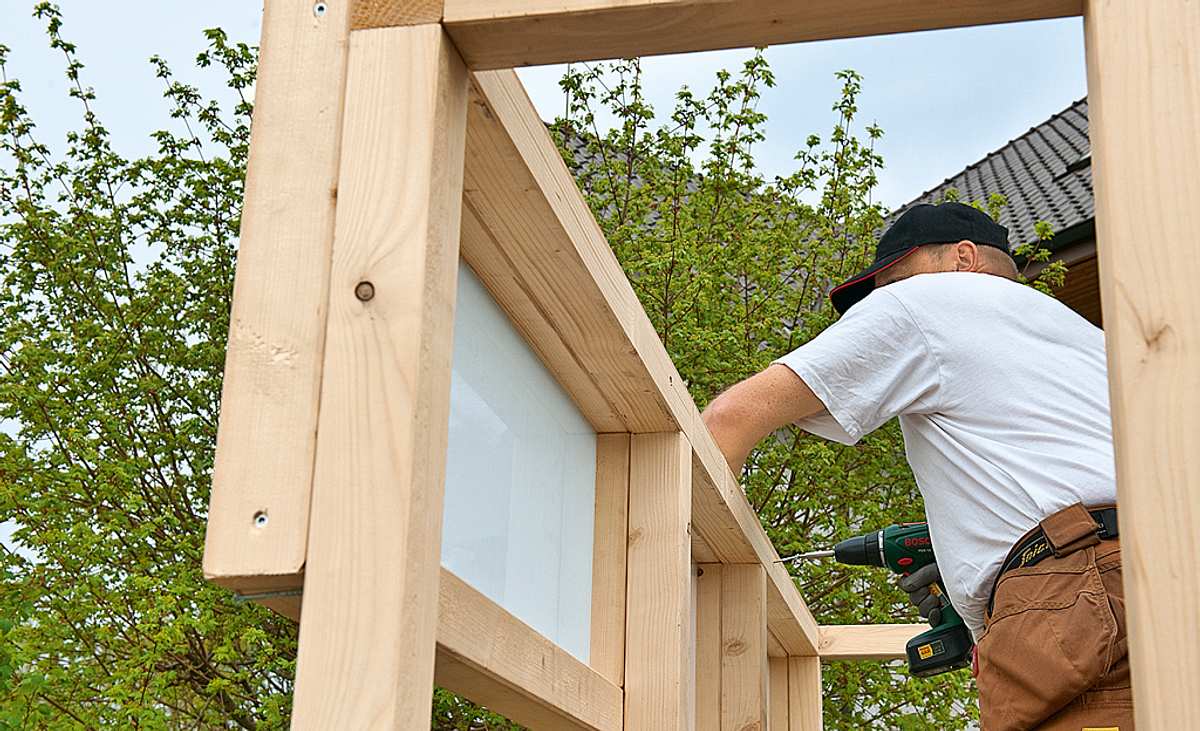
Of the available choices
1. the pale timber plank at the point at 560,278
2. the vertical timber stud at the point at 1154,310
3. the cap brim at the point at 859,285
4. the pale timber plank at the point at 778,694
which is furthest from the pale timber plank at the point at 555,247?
the pale timber plank at the point at 778,694

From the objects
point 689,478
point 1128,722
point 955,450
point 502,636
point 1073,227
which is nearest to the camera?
point 502,636

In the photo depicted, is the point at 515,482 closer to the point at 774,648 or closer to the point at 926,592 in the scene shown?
the point at 926,592

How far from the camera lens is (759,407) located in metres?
2.14

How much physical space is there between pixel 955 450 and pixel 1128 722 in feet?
1.60

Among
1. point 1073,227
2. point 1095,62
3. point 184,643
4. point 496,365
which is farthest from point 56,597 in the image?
point 1073,227

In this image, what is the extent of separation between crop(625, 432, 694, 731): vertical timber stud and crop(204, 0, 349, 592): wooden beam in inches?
44.1

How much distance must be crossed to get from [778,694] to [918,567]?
1582mm

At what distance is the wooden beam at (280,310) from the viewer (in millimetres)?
1076

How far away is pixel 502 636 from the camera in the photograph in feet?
4.81

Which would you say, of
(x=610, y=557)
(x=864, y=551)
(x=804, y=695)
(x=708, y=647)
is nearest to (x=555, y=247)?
(x=610, y=557)

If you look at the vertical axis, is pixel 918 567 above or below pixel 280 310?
above

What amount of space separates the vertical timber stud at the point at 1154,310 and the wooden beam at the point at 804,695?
3.25m

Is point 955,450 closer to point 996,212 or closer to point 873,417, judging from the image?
point 873,417

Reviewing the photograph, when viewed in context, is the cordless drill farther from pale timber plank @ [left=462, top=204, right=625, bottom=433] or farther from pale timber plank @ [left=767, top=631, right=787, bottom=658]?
pale timber plank @ [left=767, top=631, right=787, bottom=658]
